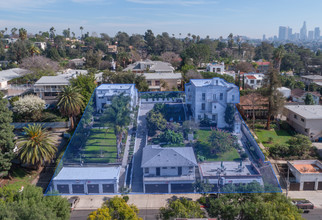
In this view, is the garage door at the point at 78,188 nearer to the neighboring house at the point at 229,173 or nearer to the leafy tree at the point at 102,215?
the leafy tree at the point at 102,215

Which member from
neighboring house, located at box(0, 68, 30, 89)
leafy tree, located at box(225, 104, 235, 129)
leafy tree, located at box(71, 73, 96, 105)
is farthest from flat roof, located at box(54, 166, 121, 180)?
neighboring house, located at box(0, 68, 30, 89)

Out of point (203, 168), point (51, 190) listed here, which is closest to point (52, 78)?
point (51, 190)

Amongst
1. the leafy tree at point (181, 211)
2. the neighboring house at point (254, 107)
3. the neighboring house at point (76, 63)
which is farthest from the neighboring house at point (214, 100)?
the neighboring house at point (76, 63)

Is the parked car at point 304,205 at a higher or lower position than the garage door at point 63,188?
lower

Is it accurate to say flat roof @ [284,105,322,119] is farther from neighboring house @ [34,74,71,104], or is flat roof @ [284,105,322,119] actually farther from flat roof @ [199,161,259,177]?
neighboring house @ [34,74,71,104]

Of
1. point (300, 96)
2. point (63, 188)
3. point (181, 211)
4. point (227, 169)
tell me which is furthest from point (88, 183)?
point (300, 96)

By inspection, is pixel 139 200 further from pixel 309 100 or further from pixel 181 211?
pixel 309 100
